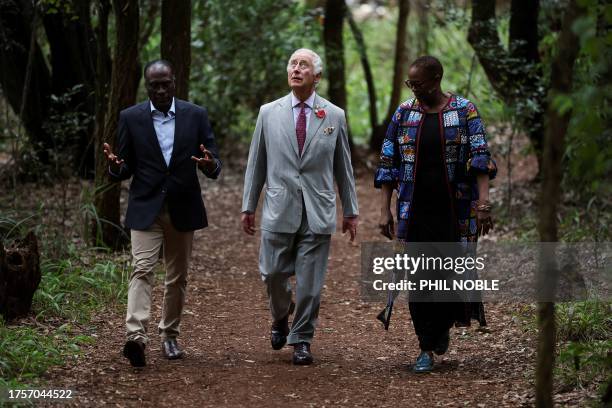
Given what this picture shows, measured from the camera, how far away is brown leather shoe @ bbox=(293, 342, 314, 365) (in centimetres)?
689

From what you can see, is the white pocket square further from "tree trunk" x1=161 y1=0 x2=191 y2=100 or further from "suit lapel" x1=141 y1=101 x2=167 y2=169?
"tree trunk" x1=161 y1=0 x2=191 y2=100

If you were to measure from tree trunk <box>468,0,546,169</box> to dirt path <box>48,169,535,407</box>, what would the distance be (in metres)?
4.28

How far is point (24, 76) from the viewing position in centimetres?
1401

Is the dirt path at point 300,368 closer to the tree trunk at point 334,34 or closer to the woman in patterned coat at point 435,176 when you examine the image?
the woman in patterned coat at point 435,176

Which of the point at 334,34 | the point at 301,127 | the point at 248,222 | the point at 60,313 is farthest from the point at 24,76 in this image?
the point at 301,127

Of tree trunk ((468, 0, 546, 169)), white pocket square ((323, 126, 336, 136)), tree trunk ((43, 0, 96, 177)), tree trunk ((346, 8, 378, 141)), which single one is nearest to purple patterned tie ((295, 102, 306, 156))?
white pocket square ((323, 126, 336, 136))

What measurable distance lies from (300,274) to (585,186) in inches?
243

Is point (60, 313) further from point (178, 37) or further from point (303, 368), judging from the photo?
point (178, 37)

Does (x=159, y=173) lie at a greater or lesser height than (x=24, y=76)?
lesser

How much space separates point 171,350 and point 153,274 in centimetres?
62

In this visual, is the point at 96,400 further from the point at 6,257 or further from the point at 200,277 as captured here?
the point at 200,277

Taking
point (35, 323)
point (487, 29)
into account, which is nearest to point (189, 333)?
point (35, 323)

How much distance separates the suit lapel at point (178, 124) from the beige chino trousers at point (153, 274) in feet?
1.32

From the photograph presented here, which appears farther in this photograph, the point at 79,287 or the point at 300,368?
the point at 79,287
